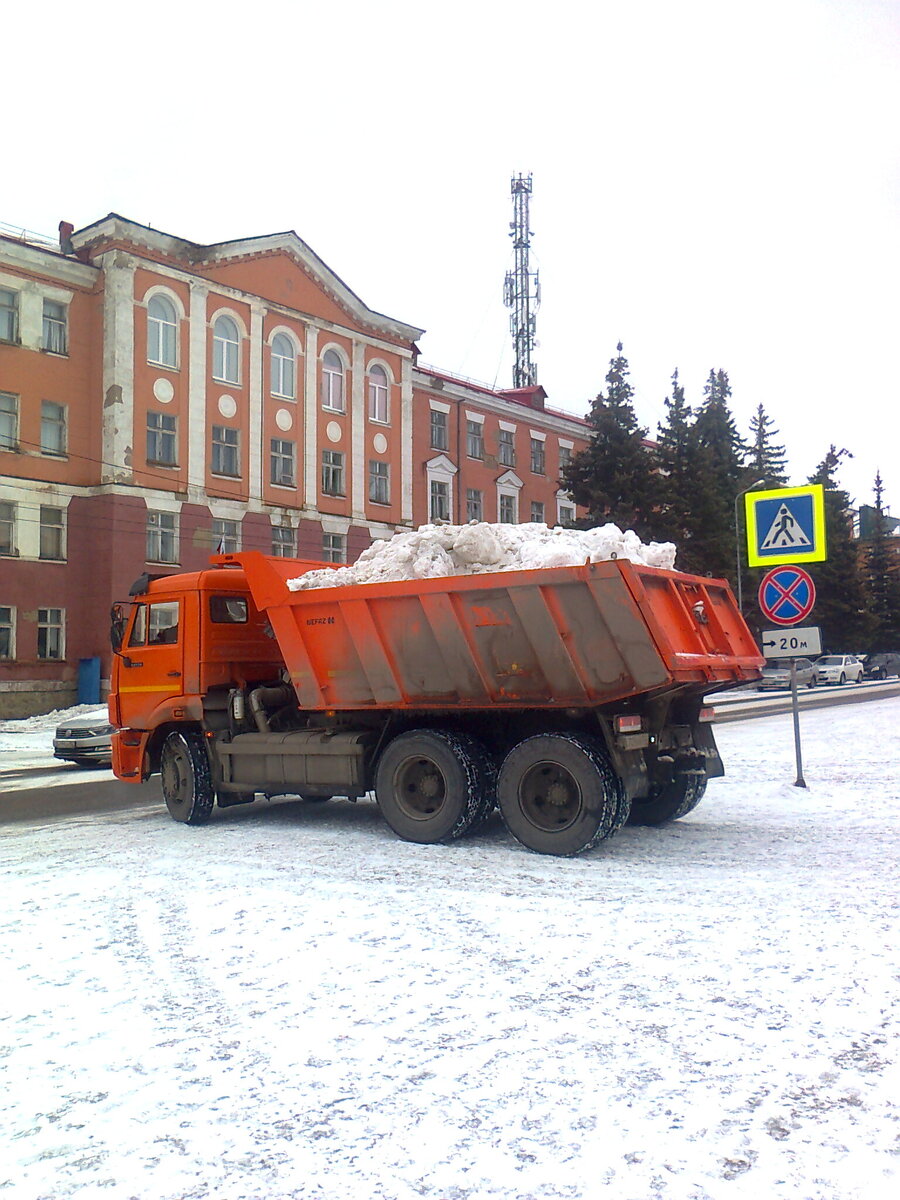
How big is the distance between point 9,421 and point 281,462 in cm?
970

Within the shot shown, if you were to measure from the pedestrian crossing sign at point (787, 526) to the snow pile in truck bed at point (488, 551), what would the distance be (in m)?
3.41

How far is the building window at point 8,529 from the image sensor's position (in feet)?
105

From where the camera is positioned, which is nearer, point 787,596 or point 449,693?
point 449,693

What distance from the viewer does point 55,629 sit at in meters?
33.2

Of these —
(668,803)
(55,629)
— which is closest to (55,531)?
(55,629)

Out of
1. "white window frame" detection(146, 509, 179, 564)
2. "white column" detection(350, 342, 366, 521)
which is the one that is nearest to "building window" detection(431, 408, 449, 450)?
"white column" detection(350, 342, 366, 521)

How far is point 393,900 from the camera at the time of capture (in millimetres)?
7207

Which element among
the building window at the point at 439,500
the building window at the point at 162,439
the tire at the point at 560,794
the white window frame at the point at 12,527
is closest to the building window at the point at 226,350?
the building window at the point at 162,439

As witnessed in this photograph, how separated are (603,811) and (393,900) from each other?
2.07m

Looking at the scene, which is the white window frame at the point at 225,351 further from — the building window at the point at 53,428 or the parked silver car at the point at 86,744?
the parked silver car at the point at 86,744

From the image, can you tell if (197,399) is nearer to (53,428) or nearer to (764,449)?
(53,428)

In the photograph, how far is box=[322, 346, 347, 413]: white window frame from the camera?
4047 centimetres

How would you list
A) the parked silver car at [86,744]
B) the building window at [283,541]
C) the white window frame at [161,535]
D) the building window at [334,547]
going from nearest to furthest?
the parked silver car at [86,744] < the white window frame at [161,535] < the building window at [283,541] < the building window at [334,547]

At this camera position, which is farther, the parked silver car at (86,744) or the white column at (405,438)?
the white column at (405,438)
